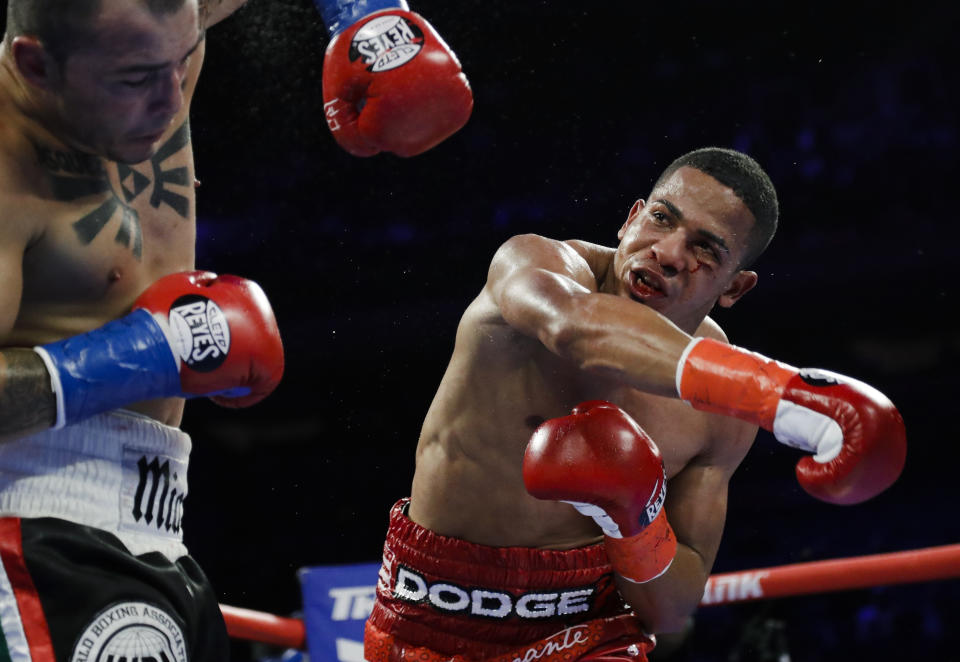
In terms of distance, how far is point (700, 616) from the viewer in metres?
5.72

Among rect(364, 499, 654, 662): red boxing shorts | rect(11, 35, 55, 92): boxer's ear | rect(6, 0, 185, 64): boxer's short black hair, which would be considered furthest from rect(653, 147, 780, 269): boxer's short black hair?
rect(11, 35, 55, 92): boxer's ear

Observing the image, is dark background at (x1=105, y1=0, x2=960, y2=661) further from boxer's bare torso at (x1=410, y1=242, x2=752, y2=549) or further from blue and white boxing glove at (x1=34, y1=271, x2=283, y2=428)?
blue and white boxing glove at (x1=34, y1=271, x2=283, y2=428)

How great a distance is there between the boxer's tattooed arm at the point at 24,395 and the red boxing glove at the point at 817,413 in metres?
0.85

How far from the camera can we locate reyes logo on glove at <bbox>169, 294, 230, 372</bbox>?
1.53 metres

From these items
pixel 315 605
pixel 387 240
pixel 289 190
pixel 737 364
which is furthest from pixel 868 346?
pixel 737 364

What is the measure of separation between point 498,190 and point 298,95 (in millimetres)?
1047

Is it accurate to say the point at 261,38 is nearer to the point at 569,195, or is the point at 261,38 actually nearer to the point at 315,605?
the point at 569,195

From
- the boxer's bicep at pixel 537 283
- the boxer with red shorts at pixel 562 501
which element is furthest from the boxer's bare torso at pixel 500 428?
the boxer's bicep at pixel 537 283

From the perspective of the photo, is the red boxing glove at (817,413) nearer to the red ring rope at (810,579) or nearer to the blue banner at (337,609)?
the red ring rope at (810,579)

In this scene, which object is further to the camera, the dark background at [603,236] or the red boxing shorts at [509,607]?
the dark background at [603,236]

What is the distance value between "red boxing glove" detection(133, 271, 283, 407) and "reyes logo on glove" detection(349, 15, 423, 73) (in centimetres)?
53

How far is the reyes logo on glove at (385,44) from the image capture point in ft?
6.39

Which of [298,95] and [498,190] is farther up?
[298,95]

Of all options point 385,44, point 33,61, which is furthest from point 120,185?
point 385,44
